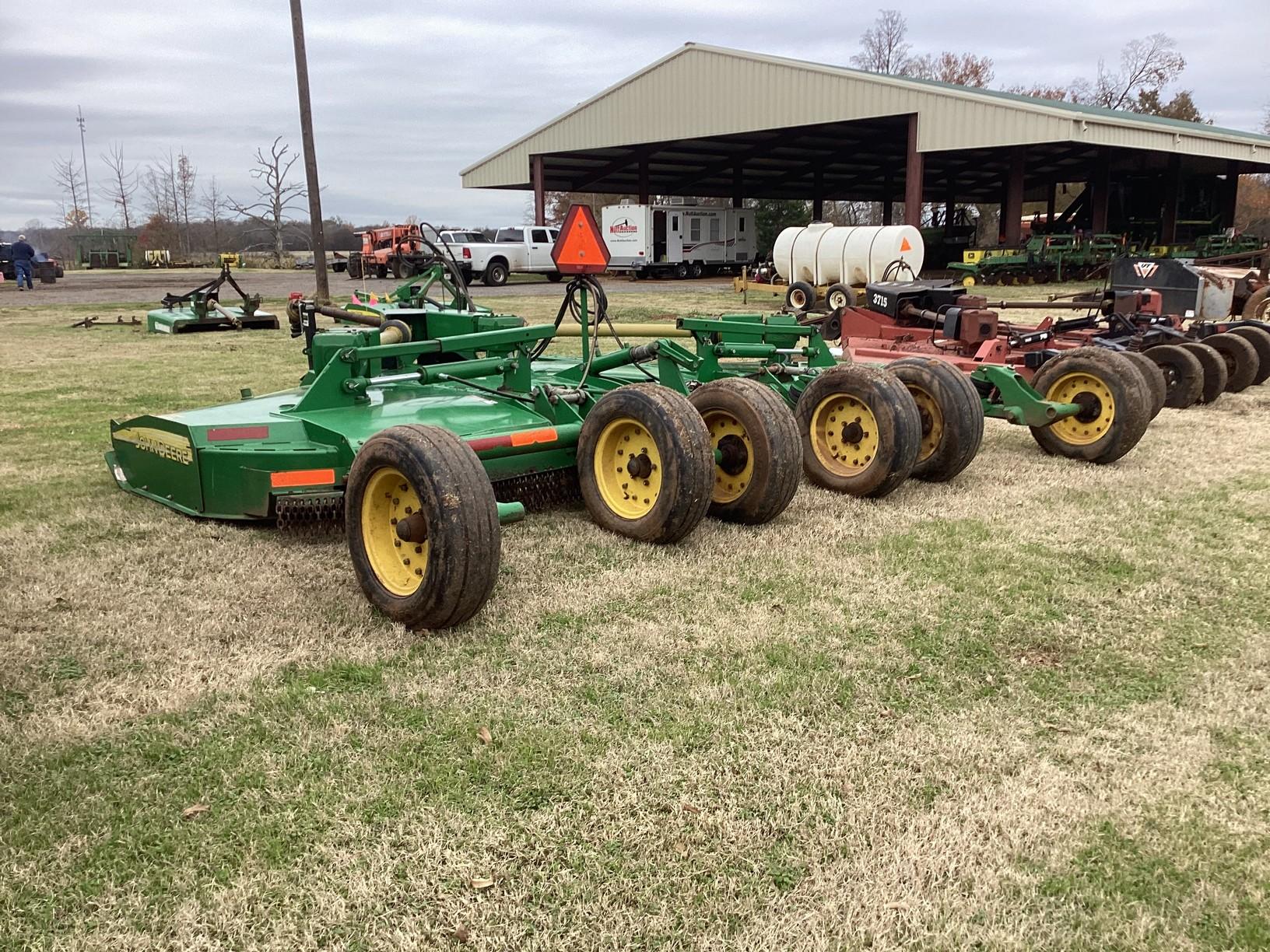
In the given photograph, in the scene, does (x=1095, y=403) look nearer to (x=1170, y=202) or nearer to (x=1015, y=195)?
(x=1015, y=195)

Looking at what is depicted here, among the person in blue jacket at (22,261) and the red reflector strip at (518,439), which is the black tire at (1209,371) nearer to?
the red reflector strip at (518,439)

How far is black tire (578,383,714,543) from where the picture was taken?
429cm

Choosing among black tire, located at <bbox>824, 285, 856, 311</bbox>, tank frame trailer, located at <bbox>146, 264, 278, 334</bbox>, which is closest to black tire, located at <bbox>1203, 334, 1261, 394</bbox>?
black tire, located at <bbox>824, 285, 856, 311</bbox>

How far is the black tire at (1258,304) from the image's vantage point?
13445 mm

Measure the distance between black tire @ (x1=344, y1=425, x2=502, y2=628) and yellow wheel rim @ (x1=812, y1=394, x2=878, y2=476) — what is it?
2612 millimetres

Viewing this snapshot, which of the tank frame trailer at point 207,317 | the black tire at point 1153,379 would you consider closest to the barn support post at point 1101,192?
the tank frame trailer at point 207,317

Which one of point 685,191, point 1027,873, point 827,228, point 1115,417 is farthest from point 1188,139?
point 1027,873

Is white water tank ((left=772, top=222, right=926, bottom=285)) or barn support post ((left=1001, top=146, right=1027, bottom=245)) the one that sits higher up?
barn support post ((left=1001, top=146, right=1027, bottom=245))

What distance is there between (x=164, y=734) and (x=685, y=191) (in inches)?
1659

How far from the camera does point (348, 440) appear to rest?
174 inches

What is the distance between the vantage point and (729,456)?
195 inches

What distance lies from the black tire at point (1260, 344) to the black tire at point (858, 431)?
583cm

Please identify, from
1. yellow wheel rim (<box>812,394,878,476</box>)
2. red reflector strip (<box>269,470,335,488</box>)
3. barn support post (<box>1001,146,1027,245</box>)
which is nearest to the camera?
red reflector strip (<box>269,470,335,488</box>)

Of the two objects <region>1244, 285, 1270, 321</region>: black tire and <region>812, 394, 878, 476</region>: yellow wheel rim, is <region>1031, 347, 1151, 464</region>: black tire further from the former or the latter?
<region>1244, 285, 1270, 321</region>: black tire
